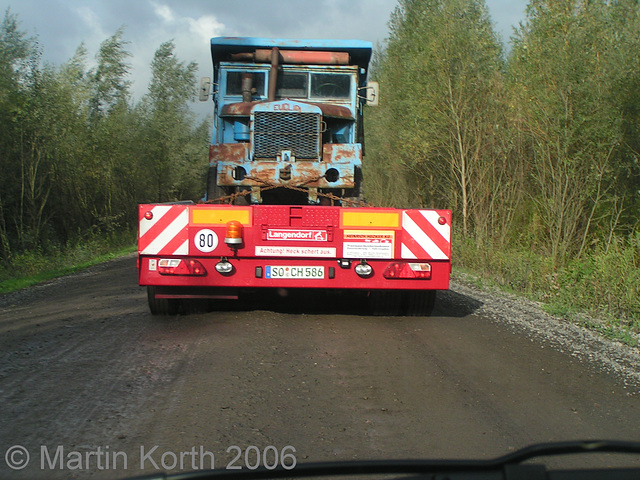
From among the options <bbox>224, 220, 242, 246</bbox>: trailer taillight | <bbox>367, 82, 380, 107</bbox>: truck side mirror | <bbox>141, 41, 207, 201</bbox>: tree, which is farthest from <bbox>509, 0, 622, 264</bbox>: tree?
<bbox>141, 41, 207, 201</bbox>: tree

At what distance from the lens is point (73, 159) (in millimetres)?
20969

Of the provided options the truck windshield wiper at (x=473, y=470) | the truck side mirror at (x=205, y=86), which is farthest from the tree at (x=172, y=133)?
the truck windshield wiper at (x=473, y=470)

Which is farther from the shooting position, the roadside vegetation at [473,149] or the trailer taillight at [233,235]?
the roadside vegetation at [473,149]

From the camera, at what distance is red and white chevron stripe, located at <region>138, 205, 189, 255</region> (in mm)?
7031

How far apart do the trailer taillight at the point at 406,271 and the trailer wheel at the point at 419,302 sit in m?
0.51

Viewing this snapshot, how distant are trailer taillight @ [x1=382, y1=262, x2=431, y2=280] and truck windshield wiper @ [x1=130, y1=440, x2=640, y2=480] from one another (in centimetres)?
557

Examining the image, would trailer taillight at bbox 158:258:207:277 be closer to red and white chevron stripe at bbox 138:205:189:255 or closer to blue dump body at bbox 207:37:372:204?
red and white chevron stripe at bbox 138:205:189:255

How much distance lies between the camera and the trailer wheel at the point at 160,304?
23.8ft

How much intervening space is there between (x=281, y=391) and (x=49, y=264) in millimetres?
12634

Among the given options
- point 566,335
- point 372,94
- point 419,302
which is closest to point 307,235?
point 419,302

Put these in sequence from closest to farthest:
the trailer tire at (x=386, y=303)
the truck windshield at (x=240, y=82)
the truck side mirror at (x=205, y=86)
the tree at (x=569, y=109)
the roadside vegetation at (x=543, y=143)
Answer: the trailer tire at (x=386, y=303), the truck side mirror at (x=205, y=86), the truck windshield at (x=240, y=82), the roadside vegetation at (x=543, y=143), the tree at (x=569, y=109)

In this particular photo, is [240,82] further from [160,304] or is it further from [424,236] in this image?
[424,236]

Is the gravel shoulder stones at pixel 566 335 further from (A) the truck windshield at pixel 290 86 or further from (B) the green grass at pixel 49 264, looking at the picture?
(B) the green grass at pixel 49 264

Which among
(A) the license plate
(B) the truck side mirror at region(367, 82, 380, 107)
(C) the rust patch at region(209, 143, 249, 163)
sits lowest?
(A) the license plate
